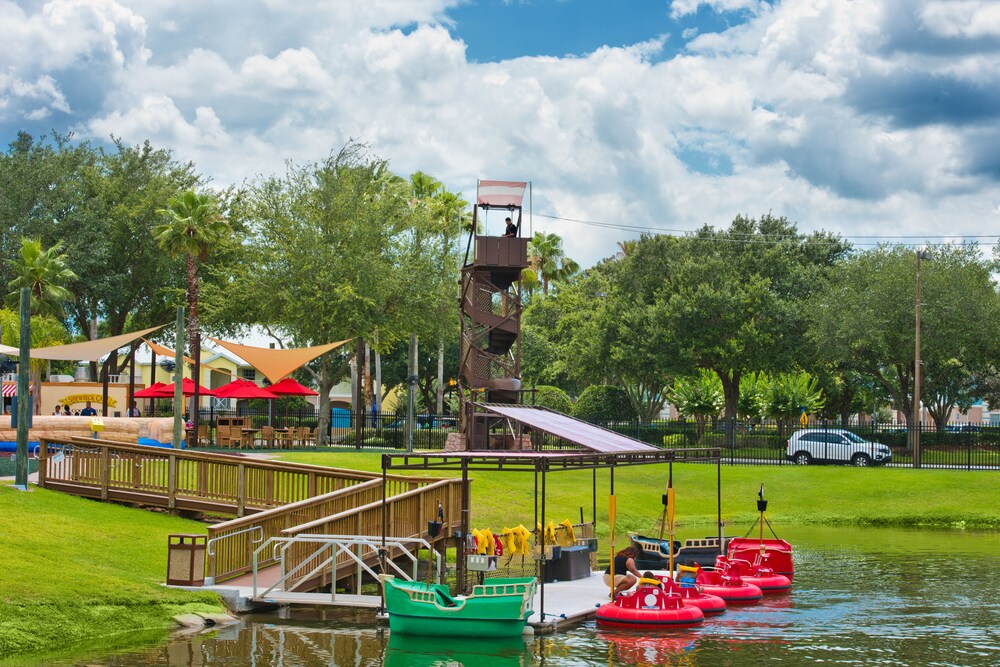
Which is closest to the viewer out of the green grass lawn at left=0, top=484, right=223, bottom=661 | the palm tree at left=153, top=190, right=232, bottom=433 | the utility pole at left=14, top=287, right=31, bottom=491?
the green grass lawn at left=0, top=484, right=223, bottom=661

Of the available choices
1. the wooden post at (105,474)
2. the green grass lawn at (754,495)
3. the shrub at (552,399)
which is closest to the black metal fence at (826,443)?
the green grass lawn at (754,495)

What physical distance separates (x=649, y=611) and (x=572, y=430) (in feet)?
13.1

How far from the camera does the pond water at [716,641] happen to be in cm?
1652

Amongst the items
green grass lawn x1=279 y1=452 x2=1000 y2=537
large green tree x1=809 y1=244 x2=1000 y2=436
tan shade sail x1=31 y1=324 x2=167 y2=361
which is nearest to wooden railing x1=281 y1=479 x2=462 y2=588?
green grass lawn x1=279 y1=452 x2=1000 y2=537

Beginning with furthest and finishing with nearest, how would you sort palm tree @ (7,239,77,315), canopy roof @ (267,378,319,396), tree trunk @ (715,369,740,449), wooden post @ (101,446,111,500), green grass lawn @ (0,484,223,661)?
tree trunk @ (715,369,740,449)
palm tree @ (7,239,77,315)
canopy roof @ (267,378,319,396)
wooden post @ (101,446,111,500)
green grass lawn @ (0,484,223,661)

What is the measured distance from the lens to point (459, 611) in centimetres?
1838

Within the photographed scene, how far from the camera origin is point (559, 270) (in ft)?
302

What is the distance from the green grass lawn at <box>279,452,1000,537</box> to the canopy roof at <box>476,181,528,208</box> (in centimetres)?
915

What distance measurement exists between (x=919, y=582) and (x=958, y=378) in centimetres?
4492

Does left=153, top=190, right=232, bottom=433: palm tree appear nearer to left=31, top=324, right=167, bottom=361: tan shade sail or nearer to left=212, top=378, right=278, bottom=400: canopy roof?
left=212, top=378, right=278, bottom=400: canopy roof

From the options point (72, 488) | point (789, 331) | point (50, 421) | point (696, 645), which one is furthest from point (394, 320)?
point (696, 645)

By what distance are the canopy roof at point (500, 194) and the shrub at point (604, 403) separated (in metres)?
38.7

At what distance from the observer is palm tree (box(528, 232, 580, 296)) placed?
294ft

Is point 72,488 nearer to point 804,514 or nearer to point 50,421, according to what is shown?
point 50,421
